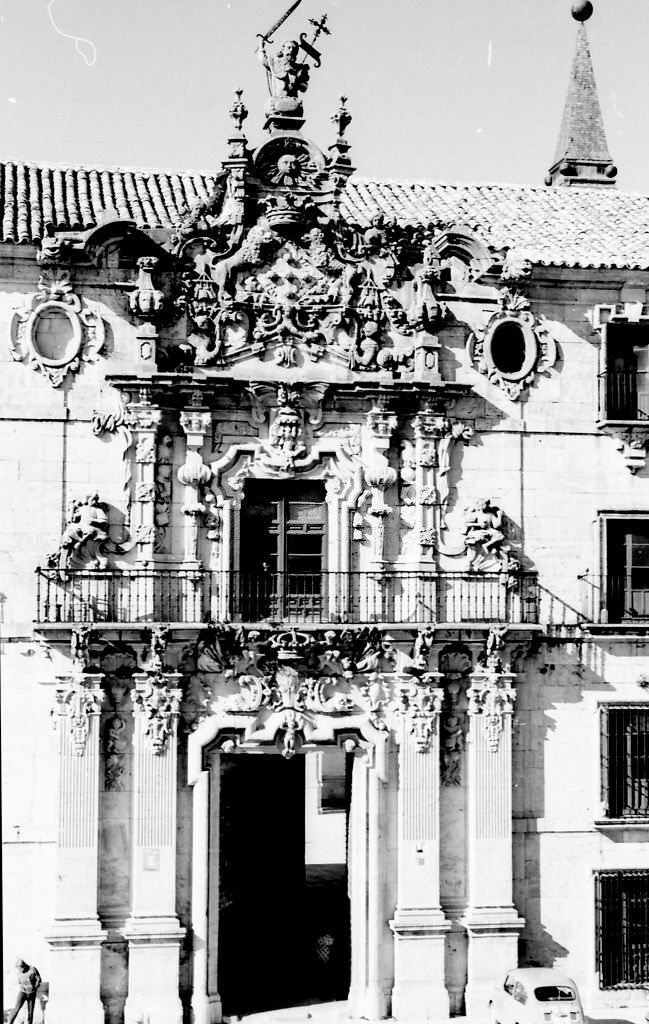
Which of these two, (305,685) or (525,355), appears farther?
(525,355)

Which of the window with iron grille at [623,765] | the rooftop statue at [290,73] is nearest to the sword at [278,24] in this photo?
the rooftop statue at [290,73]

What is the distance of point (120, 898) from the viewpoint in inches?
787

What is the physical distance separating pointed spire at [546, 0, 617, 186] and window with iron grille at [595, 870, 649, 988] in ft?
54.2

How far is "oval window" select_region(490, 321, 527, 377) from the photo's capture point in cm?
2162

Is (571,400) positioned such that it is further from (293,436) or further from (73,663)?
(73,663)

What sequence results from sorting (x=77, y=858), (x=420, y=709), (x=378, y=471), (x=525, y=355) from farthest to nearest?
1. (x=525, y=355)
2. (x=378, y=471)
3. (x=420, y=709)
4. (x=77, y=858)

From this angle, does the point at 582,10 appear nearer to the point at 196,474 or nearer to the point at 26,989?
the point at 196,474

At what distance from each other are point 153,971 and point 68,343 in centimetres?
960

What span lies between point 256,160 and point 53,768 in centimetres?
989

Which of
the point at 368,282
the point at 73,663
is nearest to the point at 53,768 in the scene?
the point at 73,663

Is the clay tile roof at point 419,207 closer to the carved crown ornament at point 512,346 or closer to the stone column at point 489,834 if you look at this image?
the carved crown ornament at point 512,346

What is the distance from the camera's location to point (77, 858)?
1964 cm

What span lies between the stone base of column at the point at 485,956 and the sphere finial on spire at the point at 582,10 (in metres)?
23.5

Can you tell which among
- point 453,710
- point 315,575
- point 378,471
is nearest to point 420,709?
point 453,710
